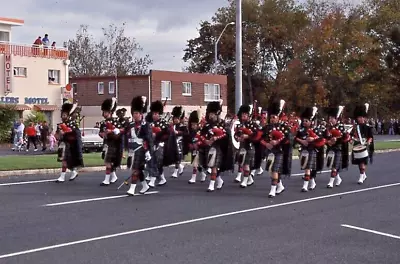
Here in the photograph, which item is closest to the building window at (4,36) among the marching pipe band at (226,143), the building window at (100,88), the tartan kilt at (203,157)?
the building window at (100,88)

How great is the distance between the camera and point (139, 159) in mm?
14695

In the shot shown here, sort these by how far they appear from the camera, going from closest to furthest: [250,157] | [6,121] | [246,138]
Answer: [246,138] < [250,157] < [6,121]

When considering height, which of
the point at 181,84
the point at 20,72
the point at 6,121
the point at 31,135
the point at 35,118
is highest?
the point at 20,72

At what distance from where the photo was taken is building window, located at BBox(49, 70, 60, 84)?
1954 inches

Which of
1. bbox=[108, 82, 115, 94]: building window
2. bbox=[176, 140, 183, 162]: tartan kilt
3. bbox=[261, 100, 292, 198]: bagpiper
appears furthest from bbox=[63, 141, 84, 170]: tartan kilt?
bbox=[108, 82, 115, 94]: building window

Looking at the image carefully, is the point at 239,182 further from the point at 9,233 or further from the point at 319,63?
the point at 319,63

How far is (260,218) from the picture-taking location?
12.1 metres

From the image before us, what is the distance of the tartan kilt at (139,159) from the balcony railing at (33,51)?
33.5m

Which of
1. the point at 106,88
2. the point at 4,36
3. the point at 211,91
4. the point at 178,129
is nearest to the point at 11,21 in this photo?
the point at 4,36

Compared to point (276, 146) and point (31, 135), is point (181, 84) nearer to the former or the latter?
point (31, 135)

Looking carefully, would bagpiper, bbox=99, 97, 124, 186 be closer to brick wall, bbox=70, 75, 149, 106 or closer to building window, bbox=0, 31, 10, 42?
building window, bbox=0, 31, 10, 42

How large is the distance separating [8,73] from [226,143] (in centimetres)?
3243

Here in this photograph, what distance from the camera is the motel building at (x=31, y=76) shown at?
4562cm

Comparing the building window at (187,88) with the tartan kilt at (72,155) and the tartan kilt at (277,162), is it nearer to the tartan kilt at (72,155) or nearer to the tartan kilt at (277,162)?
the tartan kilt at (72,155)
